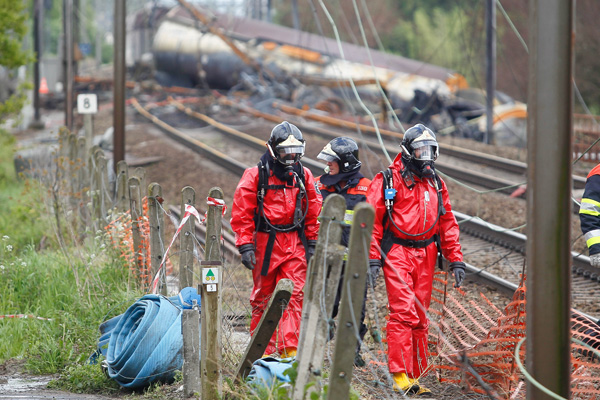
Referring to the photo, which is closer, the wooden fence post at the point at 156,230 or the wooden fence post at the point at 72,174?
the wooden fence post at the point at 156,230

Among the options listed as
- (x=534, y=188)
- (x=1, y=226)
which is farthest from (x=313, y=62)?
(x=534, y=188)

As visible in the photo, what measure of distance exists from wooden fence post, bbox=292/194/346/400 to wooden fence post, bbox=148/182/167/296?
2842mm

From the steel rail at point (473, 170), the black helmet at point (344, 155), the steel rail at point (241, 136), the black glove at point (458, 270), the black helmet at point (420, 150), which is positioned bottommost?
the steel rail at point (241, 136)

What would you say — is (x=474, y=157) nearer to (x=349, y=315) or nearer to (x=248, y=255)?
(x=248, y=255)

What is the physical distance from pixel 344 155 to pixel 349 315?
115 inches

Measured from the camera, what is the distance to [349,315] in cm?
352

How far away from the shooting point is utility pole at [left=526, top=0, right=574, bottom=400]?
3578mm

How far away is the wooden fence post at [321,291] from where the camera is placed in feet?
12.5

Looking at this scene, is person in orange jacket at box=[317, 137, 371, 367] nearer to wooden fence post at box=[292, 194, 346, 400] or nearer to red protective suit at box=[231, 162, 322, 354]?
red protective suit at box=[231, 162, 322, 354]

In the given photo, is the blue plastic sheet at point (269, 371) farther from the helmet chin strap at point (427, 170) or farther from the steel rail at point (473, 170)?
the steel rail at point (473, 170)

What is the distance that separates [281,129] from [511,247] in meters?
5.02

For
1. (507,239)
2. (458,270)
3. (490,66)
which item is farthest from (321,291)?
(490,66)

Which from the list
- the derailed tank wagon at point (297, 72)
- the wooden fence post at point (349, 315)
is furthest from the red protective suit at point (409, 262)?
the derailed tank wagon at point (297, 72)

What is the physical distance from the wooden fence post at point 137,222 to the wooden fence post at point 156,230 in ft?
1.78
